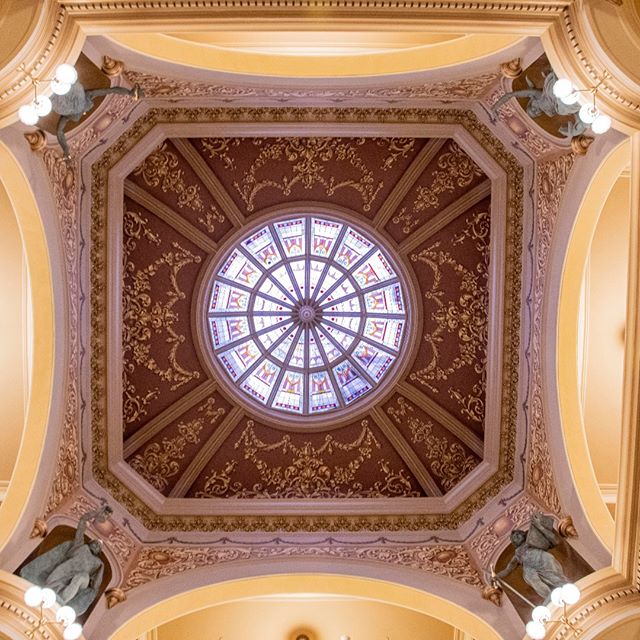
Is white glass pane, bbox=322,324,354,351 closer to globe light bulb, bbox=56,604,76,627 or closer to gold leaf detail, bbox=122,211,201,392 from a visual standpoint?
gold leaf detail, bbox=122,211,201,392

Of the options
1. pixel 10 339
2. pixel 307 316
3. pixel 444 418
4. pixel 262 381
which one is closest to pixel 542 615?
pixel 444 418

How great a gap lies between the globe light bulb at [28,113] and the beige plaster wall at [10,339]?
111 inches

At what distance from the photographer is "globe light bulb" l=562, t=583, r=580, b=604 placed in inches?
256

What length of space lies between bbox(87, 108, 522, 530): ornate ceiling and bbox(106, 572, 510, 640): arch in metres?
0.92

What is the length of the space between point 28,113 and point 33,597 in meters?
3.74

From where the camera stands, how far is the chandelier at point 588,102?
5922 mm

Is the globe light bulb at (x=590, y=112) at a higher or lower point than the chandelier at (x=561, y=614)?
higher

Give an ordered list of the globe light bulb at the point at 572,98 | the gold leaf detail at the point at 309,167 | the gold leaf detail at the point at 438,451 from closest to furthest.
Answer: the globe light bulb at the point at 572,98 < the gold leaf detail at the point at 309,167 < the gold leaf detail at the point at 438,451

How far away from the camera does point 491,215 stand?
9242 mm

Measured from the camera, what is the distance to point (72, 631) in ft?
22.4

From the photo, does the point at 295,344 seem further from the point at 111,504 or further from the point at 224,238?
the point at 111,504

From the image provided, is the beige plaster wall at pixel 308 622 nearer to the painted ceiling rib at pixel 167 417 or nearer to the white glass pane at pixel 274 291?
the painted ceiling rib at pixel 167 417

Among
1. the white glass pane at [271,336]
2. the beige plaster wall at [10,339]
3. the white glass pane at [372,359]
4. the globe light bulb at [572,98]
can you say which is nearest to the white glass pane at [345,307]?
the white glass pane at [372,359]

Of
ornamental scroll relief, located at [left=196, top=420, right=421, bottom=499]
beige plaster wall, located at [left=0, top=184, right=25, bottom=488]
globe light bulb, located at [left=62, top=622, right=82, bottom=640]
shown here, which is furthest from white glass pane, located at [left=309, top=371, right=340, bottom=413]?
globe light bulb, located at [left=62, top=622, right=82, bottom=640]
